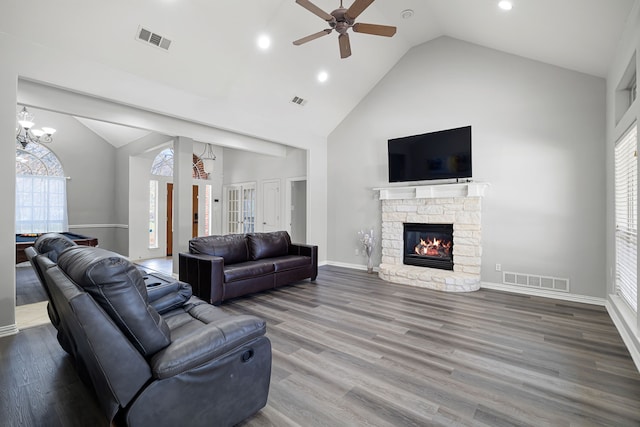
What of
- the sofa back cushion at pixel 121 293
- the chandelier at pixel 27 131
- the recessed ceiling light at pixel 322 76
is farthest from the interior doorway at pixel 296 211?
the sofa back cushion at pixel 121 293

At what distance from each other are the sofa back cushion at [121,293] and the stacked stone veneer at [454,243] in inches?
171

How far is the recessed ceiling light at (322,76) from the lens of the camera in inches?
216

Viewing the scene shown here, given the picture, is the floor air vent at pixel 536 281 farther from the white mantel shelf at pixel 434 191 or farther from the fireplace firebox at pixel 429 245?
the white mantel shelf at pixel 434 191

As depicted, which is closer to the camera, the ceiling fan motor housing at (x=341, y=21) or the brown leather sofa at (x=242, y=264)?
the ceiling fan motor housing at (x=341, y=21)

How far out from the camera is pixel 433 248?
18.4 feet

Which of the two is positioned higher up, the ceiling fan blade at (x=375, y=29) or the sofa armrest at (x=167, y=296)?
the ceiling fan blade at (x=375, y=29)

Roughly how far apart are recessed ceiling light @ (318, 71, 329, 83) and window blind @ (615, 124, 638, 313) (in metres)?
4.26

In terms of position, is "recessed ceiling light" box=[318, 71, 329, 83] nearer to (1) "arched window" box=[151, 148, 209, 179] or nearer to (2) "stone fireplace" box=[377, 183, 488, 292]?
(2) "stone fireplace" box=[377, 183, 488, 292]

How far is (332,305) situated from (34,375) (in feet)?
9.68

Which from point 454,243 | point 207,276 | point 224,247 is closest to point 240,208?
point 224,247

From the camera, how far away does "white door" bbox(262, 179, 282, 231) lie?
789 centimetres

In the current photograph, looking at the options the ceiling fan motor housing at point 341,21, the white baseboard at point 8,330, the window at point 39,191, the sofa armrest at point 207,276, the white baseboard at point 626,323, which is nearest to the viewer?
the white baseboard at point 626,323

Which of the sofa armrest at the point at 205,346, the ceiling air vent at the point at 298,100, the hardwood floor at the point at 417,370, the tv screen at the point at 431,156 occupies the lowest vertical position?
the hardwood floor at the point at 417,370

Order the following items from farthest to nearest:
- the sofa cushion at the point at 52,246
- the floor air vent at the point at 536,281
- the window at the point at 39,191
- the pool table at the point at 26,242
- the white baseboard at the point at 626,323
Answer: the window at the point at 39,191
the pool table at the point at 26,242
the floor air vent at the point at 536,281
the white baseboard at the point at 626,323
the sofa cushion at the point at 52,246
